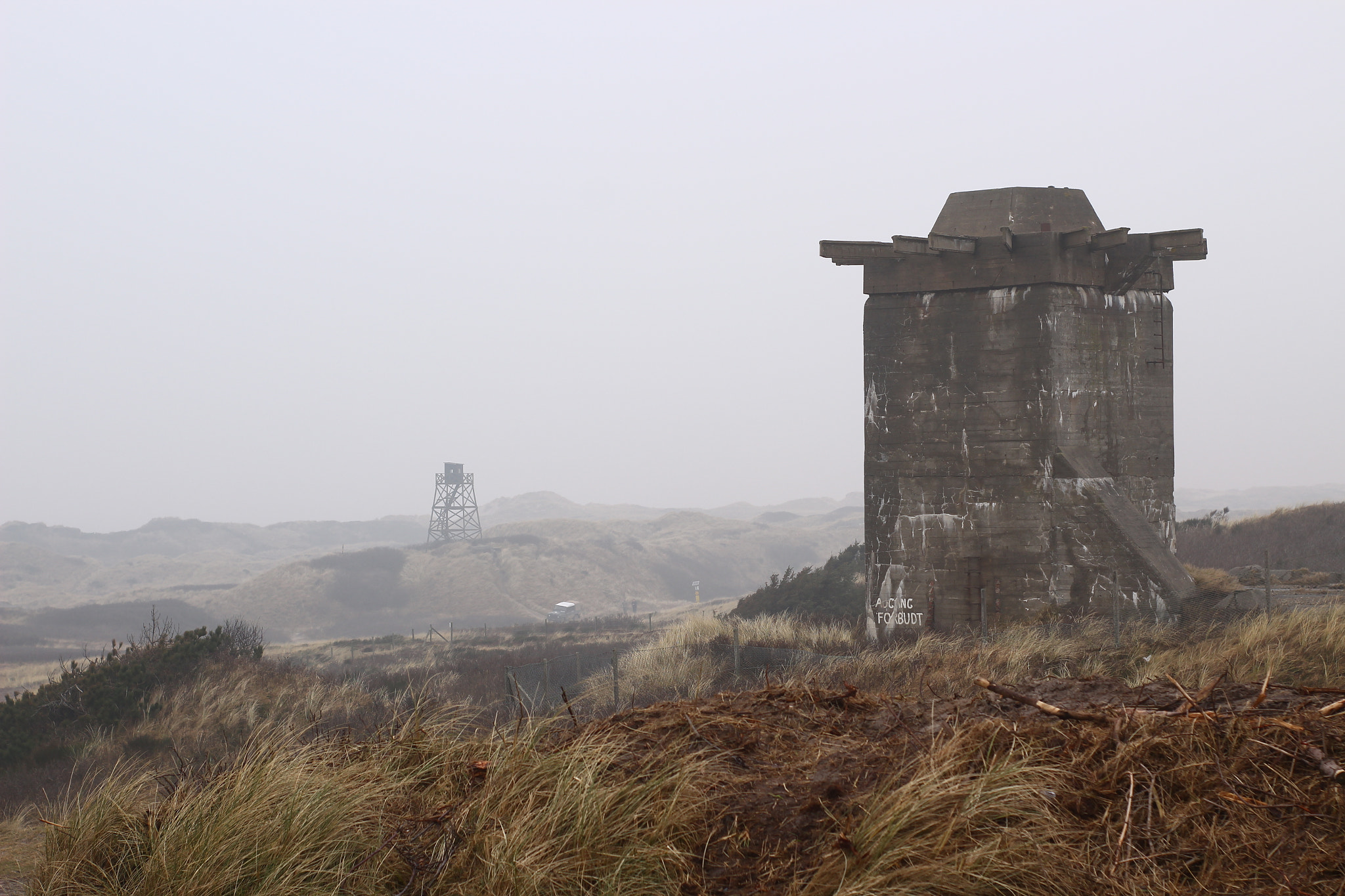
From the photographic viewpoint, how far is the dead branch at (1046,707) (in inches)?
171

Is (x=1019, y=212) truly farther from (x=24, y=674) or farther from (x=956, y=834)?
(x=24, y=674)

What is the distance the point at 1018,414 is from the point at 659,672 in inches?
252

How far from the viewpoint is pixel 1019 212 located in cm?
1368

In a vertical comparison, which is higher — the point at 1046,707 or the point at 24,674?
the point at 1046,707

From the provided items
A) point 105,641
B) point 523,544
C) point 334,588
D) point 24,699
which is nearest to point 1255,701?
point 24,699

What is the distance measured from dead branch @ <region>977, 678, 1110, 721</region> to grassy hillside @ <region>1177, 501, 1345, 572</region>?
66.4 ft

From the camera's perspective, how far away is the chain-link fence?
12.2 metres

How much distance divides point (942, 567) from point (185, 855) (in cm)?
1149

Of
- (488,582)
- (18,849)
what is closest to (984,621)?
(18,849)

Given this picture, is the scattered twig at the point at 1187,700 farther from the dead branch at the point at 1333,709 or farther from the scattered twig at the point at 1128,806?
the scattered twig at the point at 1128,806

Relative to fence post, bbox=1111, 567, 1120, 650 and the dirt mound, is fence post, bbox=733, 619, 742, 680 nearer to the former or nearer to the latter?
fence post, bbox=1111, 567, 1120, 650

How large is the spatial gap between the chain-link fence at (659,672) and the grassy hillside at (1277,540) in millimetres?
13995

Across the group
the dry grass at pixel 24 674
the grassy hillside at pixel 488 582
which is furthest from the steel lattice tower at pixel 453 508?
the dry grass at pixel 24 674

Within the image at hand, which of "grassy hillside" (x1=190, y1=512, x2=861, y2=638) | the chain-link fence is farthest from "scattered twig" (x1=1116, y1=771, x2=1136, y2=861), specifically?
"grassy hillside" (x1=190, y1=512, x2=861, y2=638)
